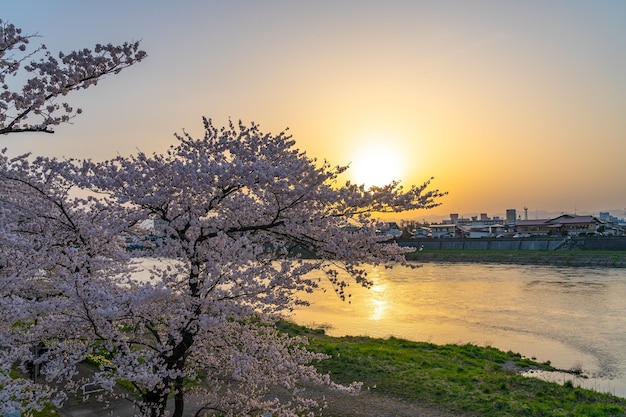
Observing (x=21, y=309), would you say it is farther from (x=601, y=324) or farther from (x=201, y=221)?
(x=601, y=324)

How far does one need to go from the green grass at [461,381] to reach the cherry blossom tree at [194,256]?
5.24 meters

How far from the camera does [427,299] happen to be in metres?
28.1

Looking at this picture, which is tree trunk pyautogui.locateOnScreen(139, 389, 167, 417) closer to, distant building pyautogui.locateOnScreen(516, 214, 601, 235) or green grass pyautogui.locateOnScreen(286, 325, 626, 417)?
green grass pyautogui.locateOnScreen(286, 325, 626, 417)

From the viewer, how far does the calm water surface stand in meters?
15.7

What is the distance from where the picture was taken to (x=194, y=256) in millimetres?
5691

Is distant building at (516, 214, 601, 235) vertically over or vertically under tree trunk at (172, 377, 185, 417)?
over

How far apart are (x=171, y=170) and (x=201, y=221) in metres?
0.76

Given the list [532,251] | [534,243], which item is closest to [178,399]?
[532,251]

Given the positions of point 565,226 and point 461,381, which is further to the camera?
point 565,226

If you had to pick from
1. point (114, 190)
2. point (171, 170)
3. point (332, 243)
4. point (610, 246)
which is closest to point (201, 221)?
point (171, 170)

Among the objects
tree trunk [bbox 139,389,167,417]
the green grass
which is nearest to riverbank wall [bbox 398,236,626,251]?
the green grass

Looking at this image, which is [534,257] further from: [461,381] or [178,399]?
[178,399]

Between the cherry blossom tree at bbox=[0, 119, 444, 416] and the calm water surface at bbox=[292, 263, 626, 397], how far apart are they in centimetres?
823

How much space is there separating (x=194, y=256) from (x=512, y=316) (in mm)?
20348
